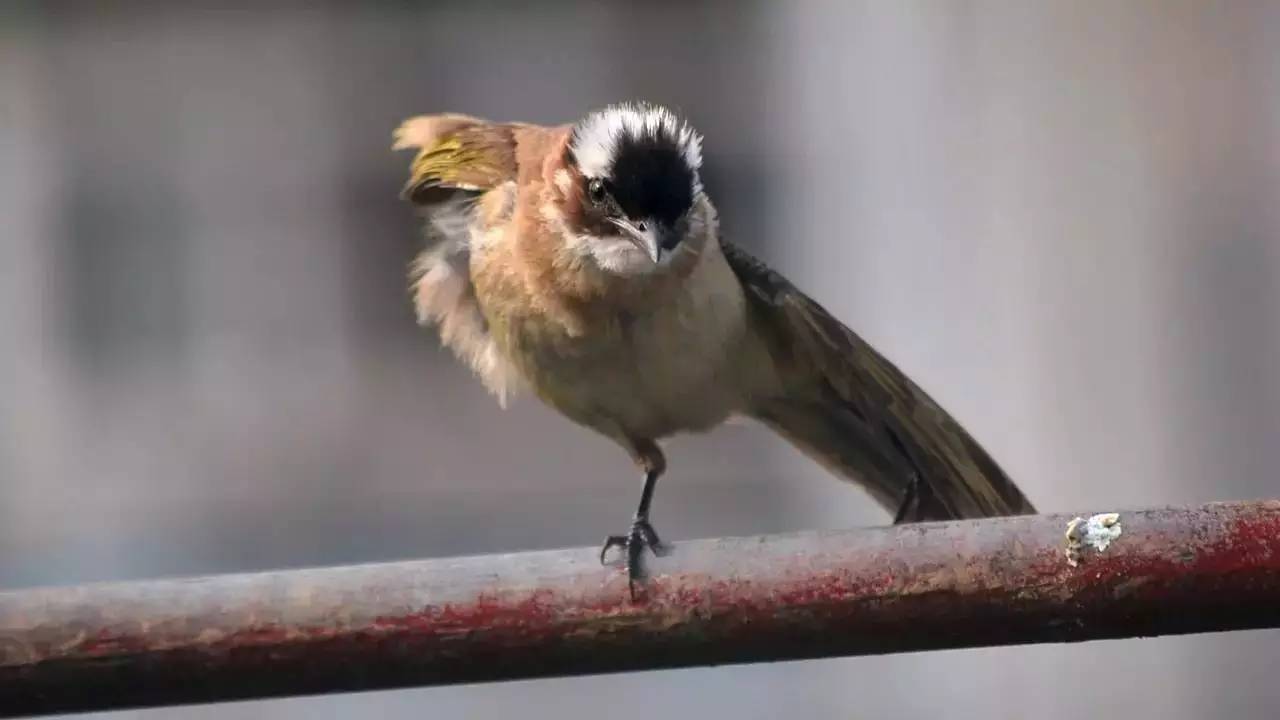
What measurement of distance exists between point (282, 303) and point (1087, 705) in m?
2.73

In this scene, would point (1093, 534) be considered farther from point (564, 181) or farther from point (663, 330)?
point (564, 181)

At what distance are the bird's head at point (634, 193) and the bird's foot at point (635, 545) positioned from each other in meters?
0.44

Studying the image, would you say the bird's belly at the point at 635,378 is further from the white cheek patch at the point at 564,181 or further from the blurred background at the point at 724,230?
the blurred background at the point at 724,230

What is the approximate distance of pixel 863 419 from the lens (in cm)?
265

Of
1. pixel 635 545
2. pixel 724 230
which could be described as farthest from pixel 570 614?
pixel 724 230

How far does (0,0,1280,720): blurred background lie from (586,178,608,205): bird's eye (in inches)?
77.5

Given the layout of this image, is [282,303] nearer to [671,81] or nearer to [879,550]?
[671,81]

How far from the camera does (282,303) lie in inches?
189

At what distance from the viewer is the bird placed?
240cm

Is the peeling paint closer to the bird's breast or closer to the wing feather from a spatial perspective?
the bird's breast

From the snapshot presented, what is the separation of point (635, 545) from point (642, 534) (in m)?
0.16

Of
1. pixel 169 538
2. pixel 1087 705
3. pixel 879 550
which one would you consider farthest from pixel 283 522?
pixel 879 550

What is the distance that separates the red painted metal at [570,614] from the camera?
65.0 inches

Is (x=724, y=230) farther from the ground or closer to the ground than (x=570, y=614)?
farther from the ground
